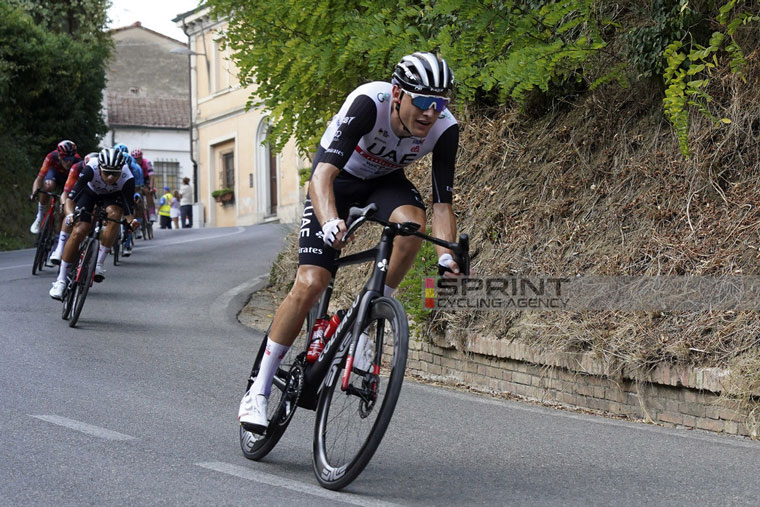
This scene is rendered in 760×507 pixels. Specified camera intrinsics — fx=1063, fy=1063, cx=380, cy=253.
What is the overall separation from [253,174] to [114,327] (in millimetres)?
37753

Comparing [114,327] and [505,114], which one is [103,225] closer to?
[114,327]

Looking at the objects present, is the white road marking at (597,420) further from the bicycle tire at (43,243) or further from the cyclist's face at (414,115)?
the bicycle tire at (43,243)

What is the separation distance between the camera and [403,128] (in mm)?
5297

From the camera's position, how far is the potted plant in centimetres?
5144

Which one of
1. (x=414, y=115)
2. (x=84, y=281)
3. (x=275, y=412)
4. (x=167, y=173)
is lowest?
(x=275, y=412)

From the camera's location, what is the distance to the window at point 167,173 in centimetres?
6475

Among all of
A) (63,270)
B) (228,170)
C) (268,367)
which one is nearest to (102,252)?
(63,270)

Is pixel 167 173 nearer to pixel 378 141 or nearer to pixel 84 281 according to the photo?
pixel 84 281

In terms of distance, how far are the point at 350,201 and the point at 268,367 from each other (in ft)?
3.24

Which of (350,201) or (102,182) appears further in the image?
(102,182)

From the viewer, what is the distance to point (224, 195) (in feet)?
170

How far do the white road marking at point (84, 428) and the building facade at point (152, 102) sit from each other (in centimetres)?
5691

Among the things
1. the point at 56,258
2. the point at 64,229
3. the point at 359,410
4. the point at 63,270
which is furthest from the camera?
the point at 64,229

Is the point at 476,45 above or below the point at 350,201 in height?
above
